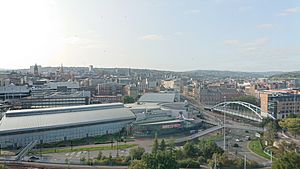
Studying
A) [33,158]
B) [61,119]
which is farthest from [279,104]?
[33,158]

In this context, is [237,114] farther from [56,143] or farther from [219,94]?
[56,143]

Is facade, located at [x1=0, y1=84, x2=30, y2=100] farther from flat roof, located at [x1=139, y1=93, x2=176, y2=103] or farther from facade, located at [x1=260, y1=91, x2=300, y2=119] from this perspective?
facade, located at [x1=260, y1=91, x2=300, y2=119]

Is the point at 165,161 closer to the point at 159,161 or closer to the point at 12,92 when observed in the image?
the point at 159,161

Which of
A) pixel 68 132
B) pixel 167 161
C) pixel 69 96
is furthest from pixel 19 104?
pixel 167 161

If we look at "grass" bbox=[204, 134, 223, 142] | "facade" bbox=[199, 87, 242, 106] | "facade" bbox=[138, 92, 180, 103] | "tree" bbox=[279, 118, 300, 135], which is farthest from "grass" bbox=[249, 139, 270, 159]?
"facade" bbox=[199, 87, 242, 106]

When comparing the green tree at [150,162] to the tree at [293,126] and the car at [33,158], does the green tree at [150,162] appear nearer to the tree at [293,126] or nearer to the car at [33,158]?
the car at [33,158]
